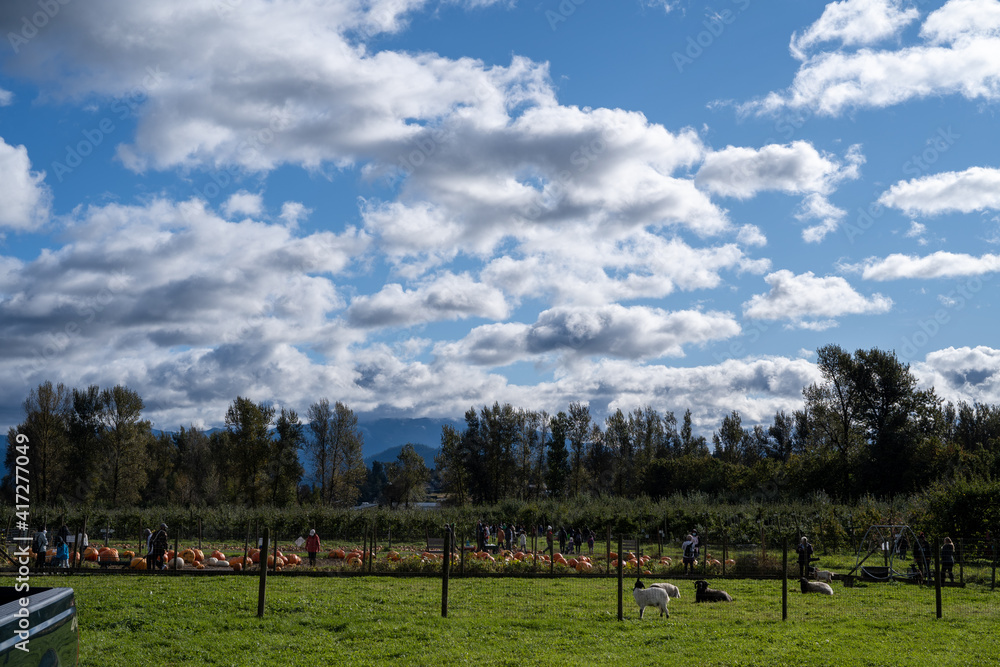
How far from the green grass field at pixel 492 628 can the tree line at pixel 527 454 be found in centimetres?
3708

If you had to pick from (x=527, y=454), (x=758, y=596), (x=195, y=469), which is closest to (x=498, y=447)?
(x=527, y=454)

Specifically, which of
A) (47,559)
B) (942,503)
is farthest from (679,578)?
(47,559)

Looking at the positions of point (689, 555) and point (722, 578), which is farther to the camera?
point (689, 555)

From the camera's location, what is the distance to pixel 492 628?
1493 cm

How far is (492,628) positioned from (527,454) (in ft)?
243

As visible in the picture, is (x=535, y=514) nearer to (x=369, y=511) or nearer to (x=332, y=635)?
(x=369, y=511)

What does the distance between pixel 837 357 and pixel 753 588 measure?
178 feet

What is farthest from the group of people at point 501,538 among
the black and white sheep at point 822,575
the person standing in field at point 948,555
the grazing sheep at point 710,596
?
the person standing in field at point 948,555

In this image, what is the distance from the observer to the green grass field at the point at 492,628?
12.5 meters

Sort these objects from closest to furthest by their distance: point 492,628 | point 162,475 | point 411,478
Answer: point 492,628 < point 411,478 < point 162,475

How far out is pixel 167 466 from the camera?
95.3 metres

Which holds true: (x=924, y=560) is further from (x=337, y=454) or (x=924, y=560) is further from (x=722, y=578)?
(x=337, y=454)

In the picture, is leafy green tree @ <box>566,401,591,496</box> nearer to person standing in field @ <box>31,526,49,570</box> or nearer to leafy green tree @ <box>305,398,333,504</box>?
leafy green tree @ <box>305,398,333,504</box>

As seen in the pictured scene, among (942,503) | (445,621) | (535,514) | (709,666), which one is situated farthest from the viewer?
(535,514)
